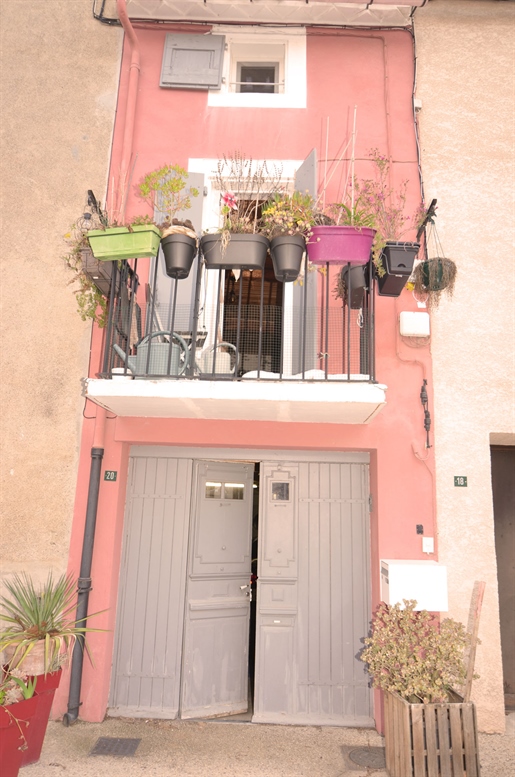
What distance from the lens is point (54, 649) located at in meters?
3.94

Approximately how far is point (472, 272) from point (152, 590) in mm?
4537

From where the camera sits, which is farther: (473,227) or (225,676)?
(473,227)

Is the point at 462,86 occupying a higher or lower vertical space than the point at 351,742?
higher

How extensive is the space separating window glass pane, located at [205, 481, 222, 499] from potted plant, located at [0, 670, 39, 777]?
223 cm

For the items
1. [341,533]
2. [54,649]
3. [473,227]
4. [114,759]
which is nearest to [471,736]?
[341,533]

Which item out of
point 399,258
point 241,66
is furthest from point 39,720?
point 241,66

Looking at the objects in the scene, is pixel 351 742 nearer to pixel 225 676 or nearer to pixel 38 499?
pixel 225 676

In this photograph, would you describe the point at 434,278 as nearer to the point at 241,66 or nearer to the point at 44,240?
the point at 241,66

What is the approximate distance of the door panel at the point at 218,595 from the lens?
5.08 metres

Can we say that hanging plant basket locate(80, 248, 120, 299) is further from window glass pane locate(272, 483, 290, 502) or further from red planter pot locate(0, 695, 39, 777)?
red planter pot locate(0, 695, 39, 777)

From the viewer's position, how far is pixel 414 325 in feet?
17.0

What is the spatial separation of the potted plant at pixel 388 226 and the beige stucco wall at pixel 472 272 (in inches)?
15.8

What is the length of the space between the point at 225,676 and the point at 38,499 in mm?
2503

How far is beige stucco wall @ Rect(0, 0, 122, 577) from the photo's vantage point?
16.6ft
